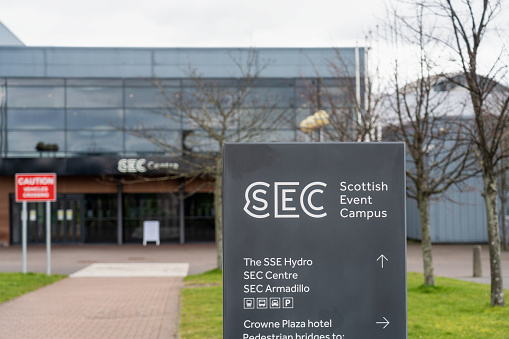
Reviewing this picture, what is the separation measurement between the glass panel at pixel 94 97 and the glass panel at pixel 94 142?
4.83ft

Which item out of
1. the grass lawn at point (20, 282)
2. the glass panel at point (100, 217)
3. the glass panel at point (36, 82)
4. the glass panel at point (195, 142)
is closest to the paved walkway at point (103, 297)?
the grass lawn at point (20, 282)

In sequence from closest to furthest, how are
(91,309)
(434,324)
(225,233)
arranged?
(225,233)
(434,324)
(91,309)

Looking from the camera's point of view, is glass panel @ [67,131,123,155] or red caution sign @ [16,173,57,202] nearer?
red caution sign @ [16,173,57,202]

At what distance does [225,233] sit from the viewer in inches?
159

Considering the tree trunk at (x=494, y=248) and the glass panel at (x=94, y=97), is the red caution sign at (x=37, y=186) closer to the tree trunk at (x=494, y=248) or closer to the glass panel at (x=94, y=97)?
the tree trunk at (x=494, y=248)

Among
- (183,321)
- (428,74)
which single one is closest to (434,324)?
(183,321)

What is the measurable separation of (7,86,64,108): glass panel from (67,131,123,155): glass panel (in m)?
1.87

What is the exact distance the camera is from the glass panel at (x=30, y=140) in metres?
34.2

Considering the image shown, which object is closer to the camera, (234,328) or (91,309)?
(234,328)

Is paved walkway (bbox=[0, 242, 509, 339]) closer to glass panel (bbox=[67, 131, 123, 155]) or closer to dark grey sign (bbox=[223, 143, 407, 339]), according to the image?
glass panel (bbox=[67, 131, 123, 155])

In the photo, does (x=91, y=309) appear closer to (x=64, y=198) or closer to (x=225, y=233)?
(x=225, y=233)

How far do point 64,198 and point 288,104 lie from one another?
12608 mm

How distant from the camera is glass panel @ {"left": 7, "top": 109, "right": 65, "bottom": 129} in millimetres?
34250

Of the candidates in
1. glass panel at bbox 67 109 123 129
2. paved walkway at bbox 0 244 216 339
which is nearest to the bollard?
paved walkway at bbox 0 244 216 339
